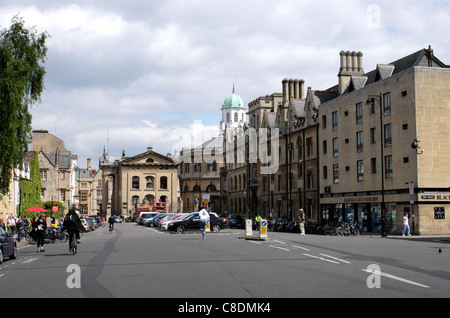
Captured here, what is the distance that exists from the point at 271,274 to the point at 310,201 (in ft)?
148

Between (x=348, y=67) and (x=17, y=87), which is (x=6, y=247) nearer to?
(x=17, y=87)

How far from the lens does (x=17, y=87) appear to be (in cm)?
2556

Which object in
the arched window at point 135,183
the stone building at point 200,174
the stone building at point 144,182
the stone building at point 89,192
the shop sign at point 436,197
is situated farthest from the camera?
the stone building at point 89,192

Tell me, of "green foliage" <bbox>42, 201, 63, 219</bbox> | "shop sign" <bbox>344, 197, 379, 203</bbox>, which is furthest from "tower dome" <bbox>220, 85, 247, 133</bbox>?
"shop sign" <bbox>344, 197, 379, 203</bbox>

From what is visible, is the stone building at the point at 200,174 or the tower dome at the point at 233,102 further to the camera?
the tower dome at the point at 233,102

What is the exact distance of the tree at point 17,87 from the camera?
994 inches

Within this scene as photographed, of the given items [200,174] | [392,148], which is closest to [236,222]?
[392,148]

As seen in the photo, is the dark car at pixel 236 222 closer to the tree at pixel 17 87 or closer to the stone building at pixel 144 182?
the tree at pixel 17 87

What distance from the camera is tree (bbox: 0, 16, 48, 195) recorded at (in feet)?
82.8

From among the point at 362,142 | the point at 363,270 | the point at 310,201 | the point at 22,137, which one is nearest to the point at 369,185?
the point at 362,142

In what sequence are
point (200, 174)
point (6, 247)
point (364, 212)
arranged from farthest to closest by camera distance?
point (200, 174)
point (364, 212)
point (6, 247)

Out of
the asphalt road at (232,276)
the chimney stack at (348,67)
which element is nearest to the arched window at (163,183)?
the chimney stack at (348,67)

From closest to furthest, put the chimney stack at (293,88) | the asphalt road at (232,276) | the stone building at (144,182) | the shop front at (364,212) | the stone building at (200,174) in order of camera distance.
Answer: the asphalt road at (232,276)
the shop front at (364,212)
the chimney stack at (293,88)
the stone building at (144,182)
the stone building at (200,174)

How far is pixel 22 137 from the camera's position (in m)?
27.0
